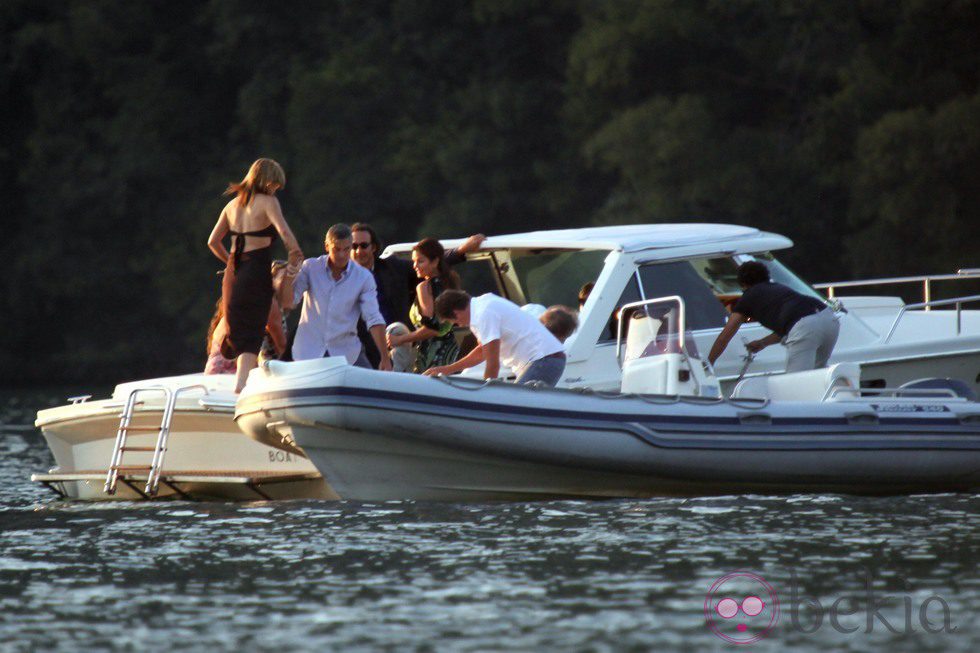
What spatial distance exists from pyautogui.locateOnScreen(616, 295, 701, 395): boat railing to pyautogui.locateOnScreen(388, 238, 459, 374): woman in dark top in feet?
3.58

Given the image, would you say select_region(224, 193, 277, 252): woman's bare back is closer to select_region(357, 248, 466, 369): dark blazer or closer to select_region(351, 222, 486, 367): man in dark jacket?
select_region(351, 222, 486, 367): man in dark jacket

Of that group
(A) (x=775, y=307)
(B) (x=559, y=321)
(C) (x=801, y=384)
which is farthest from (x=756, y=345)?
(B) (x=559, y=321)

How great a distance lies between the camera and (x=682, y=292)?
12141 mm

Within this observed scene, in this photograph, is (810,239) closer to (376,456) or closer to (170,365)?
(170,365)

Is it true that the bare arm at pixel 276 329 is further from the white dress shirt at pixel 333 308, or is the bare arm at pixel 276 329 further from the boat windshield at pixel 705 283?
the boat windshield at pixel 705 283

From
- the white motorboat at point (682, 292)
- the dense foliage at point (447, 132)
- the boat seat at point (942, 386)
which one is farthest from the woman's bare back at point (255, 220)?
the dense foliage at point (447, 132)

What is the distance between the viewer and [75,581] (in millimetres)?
9031

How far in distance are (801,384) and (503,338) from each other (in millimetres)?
2024

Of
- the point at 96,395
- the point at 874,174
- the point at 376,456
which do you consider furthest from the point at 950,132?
the point at 376,456

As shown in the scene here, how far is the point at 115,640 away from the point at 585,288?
5366 mm

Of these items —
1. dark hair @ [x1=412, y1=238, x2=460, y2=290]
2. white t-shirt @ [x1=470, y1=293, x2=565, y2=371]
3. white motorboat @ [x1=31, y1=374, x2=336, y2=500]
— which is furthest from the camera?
dark hair @ [x1=412, y1=238, x2=460, y2=290]

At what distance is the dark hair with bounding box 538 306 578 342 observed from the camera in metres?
11.5

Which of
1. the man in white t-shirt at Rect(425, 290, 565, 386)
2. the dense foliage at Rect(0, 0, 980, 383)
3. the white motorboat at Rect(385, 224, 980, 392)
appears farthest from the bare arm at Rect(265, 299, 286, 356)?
the dense foliage at Rect(0, 0, 980, 383)

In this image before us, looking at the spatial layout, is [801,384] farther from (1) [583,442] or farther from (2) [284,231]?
(2) [284,231]
